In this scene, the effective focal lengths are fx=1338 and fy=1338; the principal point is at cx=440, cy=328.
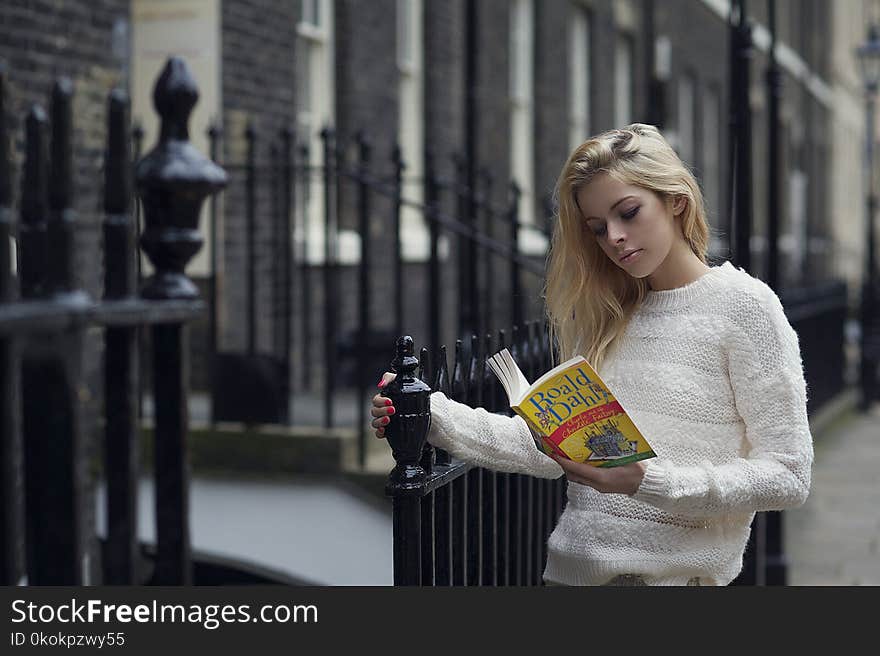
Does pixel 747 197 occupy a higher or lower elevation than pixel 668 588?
higher

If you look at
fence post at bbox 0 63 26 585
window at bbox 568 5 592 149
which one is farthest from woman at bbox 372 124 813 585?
window at bbox 568 5 592 149

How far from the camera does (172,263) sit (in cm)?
188

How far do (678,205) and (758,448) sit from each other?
463mm

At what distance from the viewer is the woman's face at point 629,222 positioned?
2.36 m

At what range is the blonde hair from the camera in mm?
2359

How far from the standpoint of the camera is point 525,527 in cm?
316

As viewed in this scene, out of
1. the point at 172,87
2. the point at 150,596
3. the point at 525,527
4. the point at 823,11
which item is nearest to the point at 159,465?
the point at 150,596

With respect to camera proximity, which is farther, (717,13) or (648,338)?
(717,13)

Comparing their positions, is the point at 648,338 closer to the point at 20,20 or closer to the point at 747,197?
the point at 747,197

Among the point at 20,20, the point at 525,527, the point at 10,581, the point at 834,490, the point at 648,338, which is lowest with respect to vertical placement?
the point at 834,490

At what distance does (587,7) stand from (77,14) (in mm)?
9363

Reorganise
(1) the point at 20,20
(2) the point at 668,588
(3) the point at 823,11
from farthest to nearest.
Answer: (3) the point at 823,11, (1) the point at 20,20, (2) the point at 668,588

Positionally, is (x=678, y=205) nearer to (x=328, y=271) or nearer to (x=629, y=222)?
(x=629, y=222)

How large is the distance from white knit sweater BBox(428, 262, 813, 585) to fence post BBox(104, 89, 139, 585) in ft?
2.36
